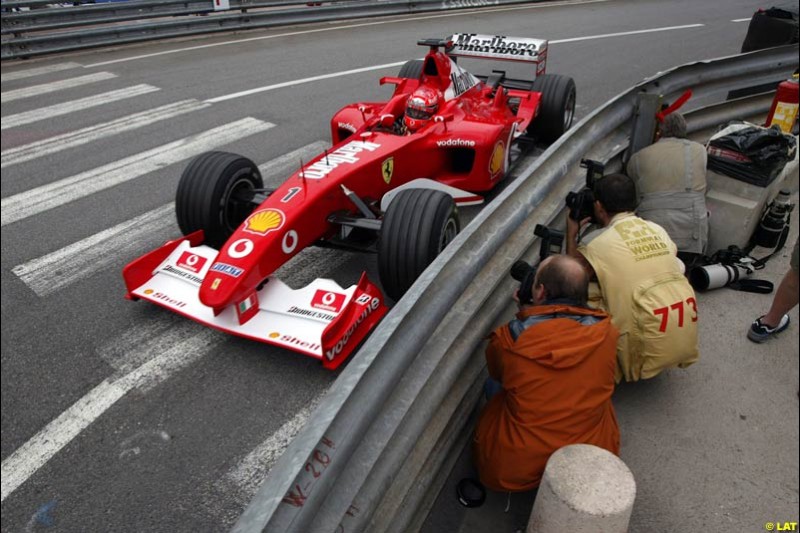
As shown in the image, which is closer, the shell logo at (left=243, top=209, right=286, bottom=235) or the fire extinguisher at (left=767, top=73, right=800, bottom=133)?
the shell logo at (left=243, top=209, right=286, bottom=235)

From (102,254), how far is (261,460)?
261 centimetres

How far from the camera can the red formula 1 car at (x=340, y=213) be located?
3.61m

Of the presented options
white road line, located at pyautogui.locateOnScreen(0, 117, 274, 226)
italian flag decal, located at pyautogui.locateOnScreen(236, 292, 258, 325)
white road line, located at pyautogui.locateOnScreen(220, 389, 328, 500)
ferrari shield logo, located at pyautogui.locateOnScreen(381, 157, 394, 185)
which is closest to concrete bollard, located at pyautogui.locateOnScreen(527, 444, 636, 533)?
white road line, located at pyautogui.locateOnScreen(220, 389, 328, 500)

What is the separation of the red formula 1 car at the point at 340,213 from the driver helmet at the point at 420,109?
0.01m

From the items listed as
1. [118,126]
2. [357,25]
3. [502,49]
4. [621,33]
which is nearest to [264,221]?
[502,49]

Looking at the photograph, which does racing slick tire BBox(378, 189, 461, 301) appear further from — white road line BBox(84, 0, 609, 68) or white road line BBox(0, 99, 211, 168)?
white road line BBox(84, 0, 609, 68)

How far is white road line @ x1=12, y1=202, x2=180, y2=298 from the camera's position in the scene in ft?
14.3

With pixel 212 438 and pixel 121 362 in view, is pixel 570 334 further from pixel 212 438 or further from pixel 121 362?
pixel 121 362

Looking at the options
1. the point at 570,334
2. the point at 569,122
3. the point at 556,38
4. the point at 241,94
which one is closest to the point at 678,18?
the point at 556,38

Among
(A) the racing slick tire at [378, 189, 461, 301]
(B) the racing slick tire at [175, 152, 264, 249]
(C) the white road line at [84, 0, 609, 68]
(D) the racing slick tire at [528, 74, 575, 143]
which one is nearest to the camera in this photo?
(A) the racing slick tire at [378, 189, 461, 301]

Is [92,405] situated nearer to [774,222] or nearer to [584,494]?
[584,494]

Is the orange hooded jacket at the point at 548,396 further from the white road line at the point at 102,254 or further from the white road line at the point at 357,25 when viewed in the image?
the white road line at the point at 357,25

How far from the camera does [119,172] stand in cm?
625

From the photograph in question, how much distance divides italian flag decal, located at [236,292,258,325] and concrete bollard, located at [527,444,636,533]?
6.60 ft
